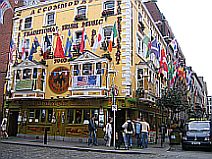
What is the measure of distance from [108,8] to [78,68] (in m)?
5.39

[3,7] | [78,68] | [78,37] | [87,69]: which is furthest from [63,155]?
[78,37]

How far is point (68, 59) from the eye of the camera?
24.5m

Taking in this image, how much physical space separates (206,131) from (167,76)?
18.2 meters

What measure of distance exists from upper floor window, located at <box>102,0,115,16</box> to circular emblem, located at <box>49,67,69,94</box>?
18.1 ft

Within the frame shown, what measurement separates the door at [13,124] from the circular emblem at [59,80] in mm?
4664

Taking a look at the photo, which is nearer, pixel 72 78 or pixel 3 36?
pixel 3 36

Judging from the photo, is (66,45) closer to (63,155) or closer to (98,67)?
(98,67)

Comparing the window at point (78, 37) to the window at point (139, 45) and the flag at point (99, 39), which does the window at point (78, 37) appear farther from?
the window at point (139, 45)

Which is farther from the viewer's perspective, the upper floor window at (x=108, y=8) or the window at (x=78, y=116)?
the upper floor window at (x=108, y=8)

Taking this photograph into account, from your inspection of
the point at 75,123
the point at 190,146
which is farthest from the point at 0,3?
the point at 75,123

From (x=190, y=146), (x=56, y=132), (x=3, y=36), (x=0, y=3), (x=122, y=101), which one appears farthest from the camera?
(x=56, y=132)

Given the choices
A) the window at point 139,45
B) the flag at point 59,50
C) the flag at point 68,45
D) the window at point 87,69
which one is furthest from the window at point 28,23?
the window at point 139,45

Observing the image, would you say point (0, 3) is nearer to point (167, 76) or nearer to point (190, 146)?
point (190, 146)

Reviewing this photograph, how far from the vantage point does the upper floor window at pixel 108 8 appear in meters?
23.9
